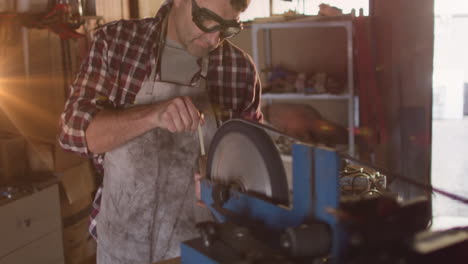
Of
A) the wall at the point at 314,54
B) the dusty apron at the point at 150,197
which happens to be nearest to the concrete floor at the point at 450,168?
the wall at the point at 314,54

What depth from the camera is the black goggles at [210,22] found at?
5.49 ft

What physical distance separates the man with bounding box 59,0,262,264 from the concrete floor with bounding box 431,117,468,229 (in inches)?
85.5

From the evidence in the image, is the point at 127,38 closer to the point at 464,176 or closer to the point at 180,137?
the point at 180,137

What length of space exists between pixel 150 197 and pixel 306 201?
2.63 feet

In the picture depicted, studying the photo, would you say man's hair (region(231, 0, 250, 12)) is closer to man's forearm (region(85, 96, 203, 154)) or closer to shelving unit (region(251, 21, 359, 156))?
man's forearm (region(85, 96, 203, 154))

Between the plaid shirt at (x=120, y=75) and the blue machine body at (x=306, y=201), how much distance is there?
673 millimetres

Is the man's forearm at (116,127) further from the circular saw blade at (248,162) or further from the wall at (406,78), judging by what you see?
the wall at (406,78)

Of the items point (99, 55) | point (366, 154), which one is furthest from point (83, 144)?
point (366, 154)

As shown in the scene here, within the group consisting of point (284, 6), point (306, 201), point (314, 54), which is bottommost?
point (306, 201)

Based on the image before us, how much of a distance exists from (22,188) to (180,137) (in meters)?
1.37

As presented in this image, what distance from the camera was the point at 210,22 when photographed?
1693 mm

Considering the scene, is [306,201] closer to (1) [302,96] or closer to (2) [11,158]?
(2) [11,158]

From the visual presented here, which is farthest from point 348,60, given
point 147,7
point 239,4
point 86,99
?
point 86,99

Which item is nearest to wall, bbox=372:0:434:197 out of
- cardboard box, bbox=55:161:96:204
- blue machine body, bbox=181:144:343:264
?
cardboard box, bbox=55:161:96:204
